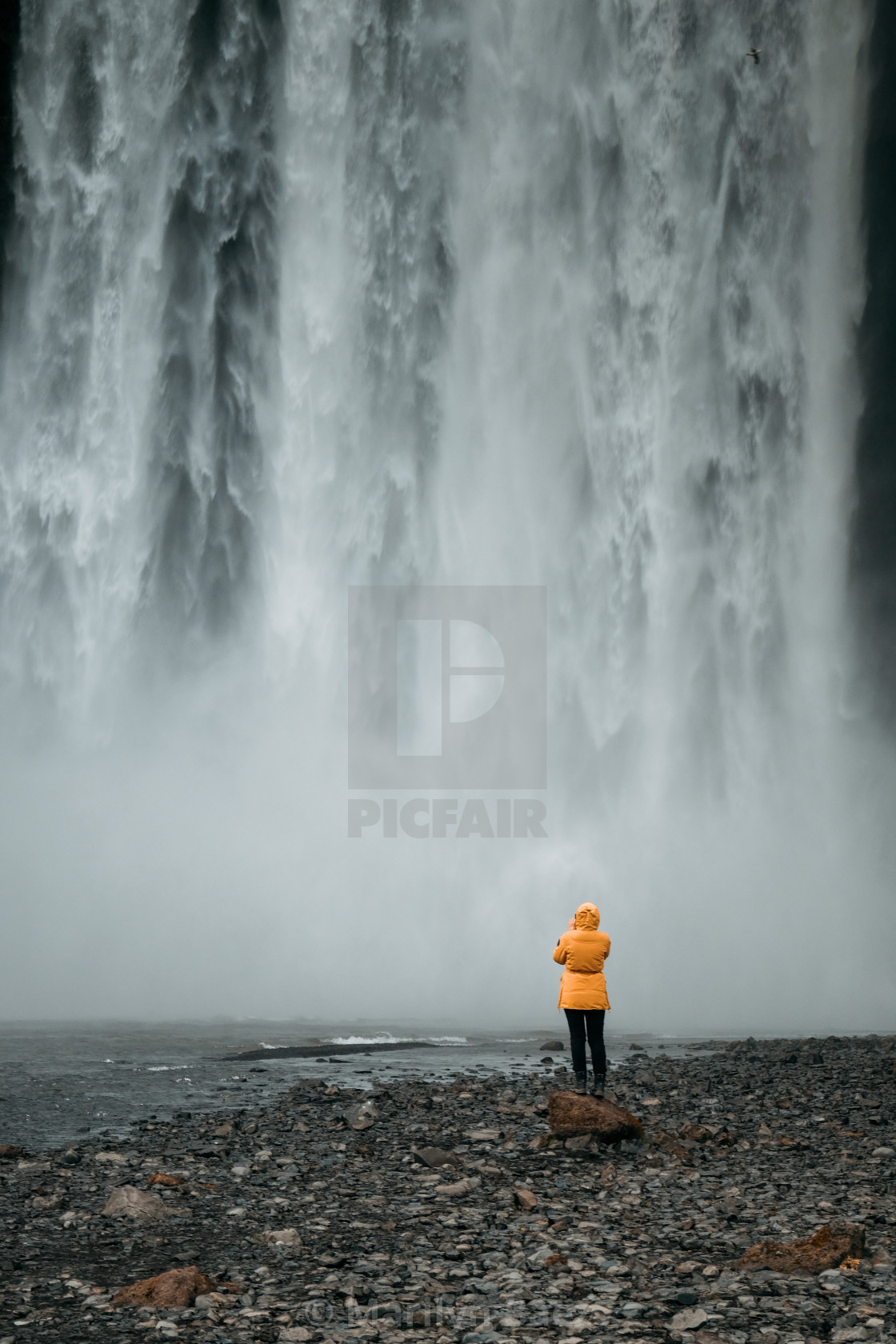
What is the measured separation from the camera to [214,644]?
30531 mm

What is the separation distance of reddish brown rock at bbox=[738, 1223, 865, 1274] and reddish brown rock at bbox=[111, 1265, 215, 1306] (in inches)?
107

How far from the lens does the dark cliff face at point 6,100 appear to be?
32.8 m

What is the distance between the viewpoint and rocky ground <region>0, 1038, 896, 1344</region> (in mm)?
4945

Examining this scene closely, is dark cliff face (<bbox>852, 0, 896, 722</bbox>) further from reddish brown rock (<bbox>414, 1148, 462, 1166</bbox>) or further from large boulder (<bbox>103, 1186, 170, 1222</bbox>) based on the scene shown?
large boulder (<bbox>103, 1186, 170, 1222</bbox>)

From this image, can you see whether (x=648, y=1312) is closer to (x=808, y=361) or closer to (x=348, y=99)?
(x=808, y=361)

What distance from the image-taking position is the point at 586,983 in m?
10.0

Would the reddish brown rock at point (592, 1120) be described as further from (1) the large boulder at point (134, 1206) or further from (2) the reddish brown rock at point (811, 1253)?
(1) the large boulder at point (134, 1206)

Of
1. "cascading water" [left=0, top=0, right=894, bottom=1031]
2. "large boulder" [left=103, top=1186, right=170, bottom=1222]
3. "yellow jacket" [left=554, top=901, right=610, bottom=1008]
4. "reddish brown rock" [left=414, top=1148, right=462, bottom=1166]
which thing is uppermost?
"cascading water" [left=0, top=0, right=894, bottom=1031]

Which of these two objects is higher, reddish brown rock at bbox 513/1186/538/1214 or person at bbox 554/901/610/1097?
person at bbox 554/901/610/1097

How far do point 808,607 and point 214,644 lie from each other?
1662cm

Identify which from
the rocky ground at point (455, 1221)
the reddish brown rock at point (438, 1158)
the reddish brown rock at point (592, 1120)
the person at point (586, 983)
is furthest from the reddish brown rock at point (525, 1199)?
the person at point (586, 983)

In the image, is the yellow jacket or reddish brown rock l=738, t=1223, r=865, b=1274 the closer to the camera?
reddish brown rock l=738, t=1223, r=865, b=1274

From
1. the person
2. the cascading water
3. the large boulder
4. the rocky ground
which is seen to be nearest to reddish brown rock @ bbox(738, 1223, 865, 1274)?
the rocky ground

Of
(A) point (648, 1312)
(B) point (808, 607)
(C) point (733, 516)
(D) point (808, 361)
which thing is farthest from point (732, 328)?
(A) point (648, 1312)
